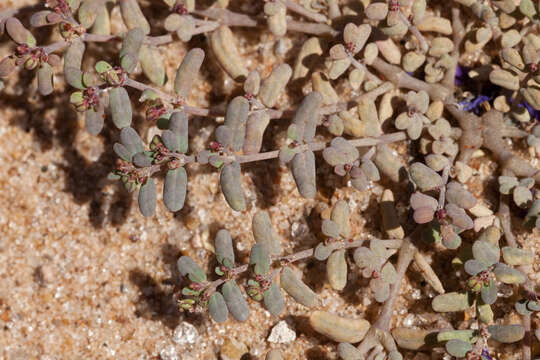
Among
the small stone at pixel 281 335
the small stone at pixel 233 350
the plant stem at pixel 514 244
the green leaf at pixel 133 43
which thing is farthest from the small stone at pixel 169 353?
Answer: the plant stem at pixel 514 244

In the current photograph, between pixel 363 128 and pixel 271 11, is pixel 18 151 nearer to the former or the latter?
pixel 271 11

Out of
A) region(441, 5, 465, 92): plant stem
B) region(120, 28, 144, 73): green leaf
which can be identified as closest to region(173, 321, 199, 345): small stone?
region(120, 28, 144, 73): green leaf

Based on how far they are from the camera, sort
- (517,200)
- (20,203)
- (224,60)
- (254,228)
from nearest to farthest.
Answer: (254,228) < (517,200) < (224,60) < (20,203)

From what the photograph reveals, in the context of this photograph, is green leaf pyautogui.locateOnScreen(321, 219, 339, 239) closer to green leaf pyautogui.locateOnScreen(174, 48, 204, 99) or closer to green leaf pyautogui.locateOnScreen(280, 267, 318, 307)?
green leaf pyautogui.locateOnScreen(280, 267, 318, 307)

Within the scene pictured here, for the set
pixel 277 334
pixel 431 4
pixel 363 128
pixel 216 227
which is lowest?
pixel 277 334

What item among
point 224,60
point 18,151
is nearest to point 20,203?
point 18,151

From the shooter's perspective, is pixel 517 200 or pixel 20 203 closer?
pixel 517 200
